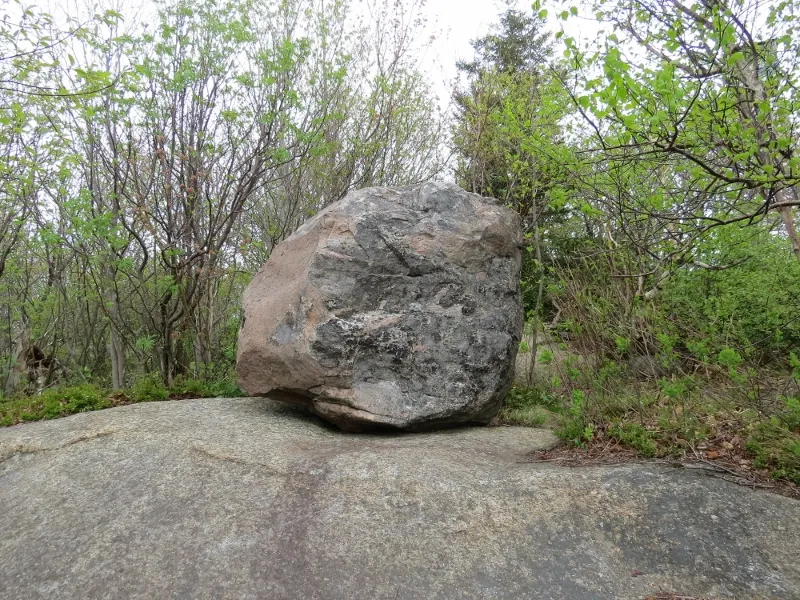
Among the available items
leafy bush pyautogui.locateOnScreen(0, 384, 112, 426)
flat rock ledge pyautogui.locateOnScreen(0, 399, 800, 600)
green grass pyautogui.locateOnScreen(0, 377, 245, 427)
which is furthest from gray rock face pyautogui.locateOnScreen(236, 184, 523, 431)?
leafy bush pyautogui.locateOnScreen(0, 384, 112, 426)

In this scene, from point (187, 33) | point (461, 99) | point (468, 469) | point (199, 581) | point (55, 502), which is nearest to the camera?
point (199, 581)

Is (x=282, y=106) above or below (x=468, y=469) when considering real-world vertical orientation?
above

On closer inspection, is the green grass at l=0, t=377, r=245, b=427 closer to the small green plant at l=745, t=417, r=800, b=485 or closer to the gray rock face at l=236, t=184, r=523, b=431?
the gray rock face at l=236, t=184, r=523, b=431

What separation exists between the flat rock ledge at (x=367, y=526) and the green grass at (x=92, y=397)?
4.52ft

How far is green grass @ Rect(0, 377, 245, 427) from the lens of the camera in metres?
5.79

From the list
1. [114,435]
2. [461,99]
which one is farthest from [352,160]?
[114,435]

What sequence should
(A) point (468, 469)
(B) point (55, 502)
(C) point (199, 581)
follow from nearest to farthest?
(C) point (199, 581) < (B) point (55, 502) < (A) point (468, 469)

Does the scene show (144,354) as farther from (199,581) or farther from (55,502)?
(199,581)

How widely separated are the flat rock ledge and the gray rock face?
69 centimetres

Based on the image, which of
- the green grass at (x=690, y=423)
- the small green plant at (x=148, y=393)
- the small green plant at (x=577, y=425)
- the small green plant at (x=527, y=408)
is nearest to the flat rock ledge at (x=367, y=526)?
the green grass at (x=690, y=423)

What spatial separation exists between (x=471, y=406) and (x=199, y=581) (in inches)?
118

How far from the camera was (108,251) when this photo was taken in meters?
7.68

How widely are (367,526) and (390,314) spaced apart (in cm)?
225

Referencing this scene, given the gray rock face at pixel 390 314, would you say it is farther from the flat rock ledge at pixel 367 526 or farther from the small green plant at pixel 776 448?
the small green plant at pixel 776 448
